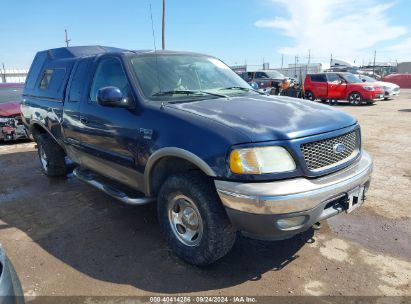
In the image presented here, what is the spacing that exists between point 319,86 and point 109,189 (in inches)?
632

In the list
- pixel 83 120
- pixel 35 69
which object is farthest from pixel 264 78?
pixel 83 120

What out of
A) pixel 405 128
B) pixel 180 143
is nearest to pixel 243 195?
pixel 180 143

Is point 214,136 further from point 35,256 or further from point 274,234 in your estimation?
point 35,256

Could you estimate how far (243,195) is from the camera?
261 cm

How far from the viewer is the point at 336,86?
17.4 m

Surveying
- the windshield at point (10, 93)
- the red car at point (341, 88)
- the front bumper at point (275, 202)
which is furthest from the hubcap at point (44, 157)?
Result: the red car at point (341, 88)

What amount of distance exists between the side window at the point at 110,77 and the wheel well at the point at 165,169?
0.87 m

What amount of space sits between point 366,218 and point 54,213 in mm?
3894

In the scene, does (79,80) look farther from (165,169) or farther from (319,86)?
(319,86)

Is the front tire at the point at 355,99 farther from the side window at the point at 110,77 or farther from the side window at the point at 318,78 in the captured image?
the side window at the point at 110,77

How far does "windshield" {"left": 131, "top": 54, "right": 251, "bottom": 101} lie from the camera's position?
12.0 ft

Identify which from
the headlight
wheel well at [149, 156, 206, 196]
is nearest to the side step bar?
wheel well at [149, 156, 206, 196]

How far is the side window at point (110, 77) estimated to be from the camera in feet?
12.4

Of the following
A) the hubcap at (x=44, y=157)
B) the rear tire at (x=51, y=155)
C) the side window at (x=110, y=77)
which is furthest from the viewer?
the hubcap at (x=44, y=157)
